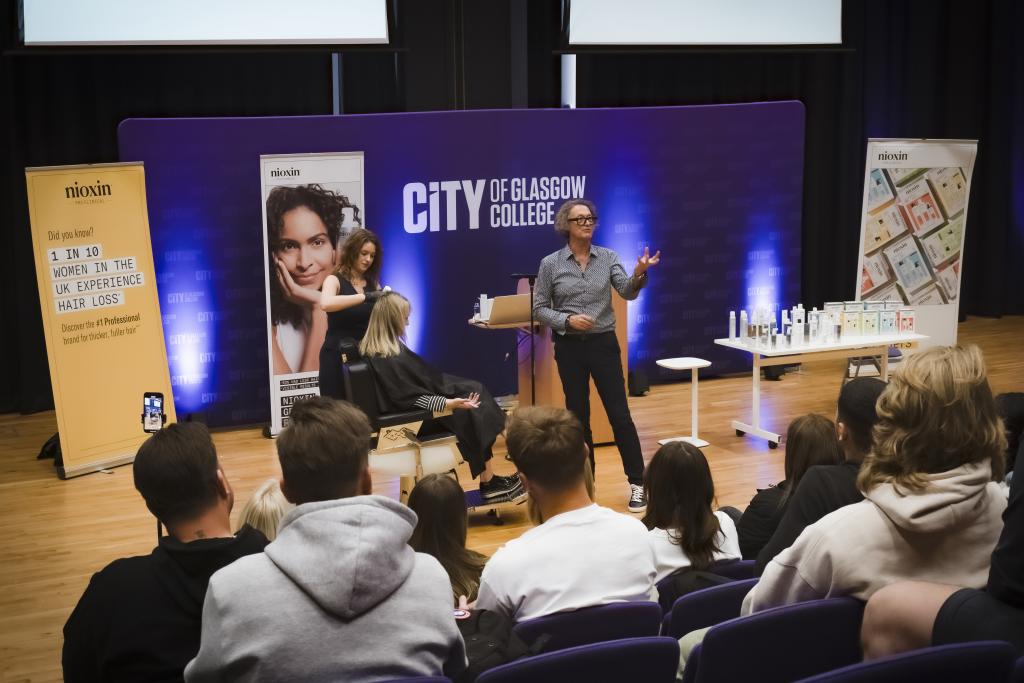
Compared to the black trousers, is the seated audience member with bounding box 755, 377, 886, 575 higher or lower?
higher

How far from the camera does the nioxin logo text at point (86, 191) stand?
22.5ft

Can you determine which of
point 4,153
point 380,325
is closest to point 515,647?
point 380,325

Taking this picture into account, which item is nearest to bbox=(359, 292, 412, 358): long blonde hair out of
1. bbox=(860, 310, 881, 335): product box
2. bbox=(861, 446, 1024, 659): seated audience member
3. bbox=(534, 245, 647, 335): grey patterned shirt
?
bbox=(534, 245, 647, 335): grey patterned shirt

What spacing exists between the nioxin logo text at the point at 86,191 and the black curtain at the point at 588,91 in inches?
32.1

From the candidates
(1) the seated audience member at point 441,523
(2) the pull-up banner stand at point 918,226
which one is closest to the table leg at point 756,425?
(2) the pull-up banner stand at point 918,226

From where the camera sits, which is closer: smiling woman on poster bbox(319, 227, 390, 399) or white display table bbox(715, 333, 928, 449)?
smiling woman on poster bbox(319, 227, 390, 399)

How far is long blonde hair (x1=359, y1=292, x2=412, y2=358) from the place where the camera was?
19.1 ft

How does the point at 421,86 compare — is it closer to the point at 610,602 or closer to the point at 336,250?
the point at 336,250

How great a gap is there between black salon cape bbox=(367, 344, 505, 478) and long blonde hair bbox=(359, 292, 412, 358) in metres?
0.04

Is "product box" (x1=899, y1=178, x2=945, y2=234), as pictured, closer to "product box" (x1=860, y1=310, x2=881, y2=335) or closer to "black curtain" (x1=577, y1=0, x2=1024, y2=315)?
"black curtain" (x1=577, y1=0, x2=1024, y2=315)

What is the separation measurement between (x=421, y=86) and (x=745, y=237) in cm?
272

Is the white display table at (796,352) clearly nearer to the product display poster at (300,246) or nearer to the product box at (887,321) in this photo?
the product box at (887,321)

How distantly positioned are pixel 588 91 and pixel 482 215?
191 centimetres

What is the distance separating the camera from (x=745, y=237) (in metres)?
9.14
